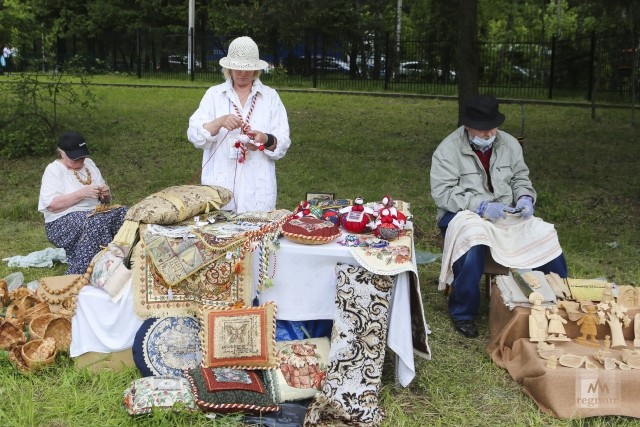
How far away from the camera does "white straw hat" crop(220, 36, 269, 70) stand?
4.38m

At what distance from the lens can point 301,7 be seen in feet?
32.2

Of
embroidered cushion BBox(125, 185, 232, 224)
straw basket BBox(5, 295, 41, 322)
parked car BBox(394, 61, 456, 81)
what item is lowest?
straw basket BBox(5, 295, 41, 322)

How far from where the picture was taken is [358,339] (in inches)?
142

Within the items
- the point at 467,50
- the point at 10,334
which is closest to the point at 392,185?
the point at 467,50

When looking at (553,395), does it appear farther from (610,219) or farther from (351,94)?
(351,94)

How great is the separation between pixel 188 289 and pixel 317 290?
26.3 inches

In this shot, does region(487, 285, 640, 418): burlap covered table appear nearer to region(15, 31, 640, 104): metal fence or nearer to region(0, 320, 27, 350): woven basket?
region(0, 320, 27, 350): woven basket

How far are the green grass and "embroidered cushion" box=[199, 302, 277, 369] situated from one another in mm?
395

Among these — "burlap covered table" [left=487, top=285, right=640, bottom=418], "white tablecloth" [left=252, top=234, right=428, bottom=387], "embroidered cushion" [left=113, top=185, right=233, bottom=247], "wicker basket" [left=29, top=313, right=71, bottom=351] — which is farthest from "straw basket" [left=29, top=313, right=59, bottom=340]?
"burlap covered table" [left=487, top=285, right=640, bottom=418]

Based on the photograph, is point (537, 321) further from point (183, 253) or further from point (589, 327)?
point (183, 253)

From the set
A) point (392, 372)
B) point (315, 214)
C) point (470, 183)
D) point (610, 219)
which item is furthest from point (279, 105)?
point (610, 219)

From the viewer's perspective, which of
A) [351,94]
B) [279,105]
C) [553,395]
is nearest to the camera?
[553,395]

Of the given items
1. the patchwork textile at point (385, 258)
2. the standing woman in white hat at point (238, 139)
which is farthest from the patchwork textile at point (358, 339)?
the standing woman in white hat at point (238, 139)

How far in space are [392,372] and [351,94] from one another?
1243 centimetres
